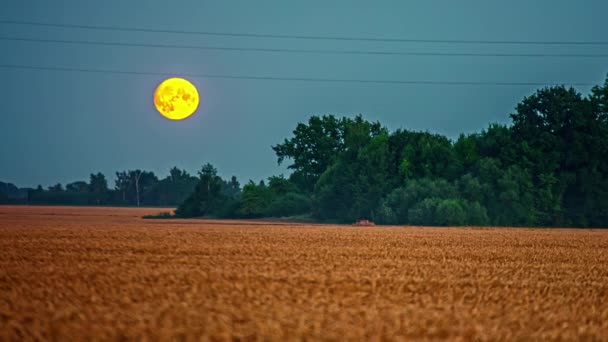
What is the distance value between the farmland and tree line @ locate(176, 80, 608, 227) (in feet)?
102

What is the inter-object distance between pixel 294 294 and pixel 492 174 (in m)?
43.9

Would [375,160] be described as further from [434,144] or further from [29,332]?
[29,332]

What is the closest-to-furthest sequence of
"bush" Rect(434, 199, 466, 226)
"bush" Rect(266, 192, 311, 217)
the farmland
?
the farmland → "bush" Rect(434, 199, 466, 226) → "bush" Rect(266, 192, 311, 217)

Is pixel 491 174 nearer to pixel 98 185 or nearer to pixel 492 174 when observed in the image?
pixel 492 174

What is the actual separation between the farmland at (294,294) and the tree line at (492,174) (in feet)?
102

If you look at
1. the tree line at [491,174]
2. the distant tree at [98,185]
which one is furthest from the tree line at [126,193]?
the tree line at [491,174]

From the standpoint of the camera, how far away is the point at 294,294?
38.8 feet

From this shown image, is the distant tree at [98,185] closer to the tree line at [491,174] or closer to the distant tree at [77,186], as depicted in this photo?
the distant tree at [77,186]

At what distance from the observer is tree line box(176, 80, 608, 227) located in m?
52.5

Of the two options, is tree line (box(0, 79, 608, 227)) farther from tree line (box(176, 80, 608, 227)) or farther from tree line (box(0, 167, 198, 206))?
tree line (box(0, 167, 198, 206))

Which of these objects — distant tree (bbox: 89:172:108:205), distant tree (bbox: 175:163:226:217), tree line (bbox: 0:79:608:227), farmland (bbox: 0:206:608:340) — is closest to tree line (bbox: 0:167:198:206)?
distant tree (bbox: 89:172:108:205)

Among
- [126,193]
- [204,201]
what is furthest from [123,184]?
[204,201]

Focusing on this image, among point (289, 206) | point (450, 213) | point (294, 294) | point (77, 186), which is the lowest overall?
point (294, 294)

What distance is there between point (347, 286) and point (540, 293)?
3494mm
